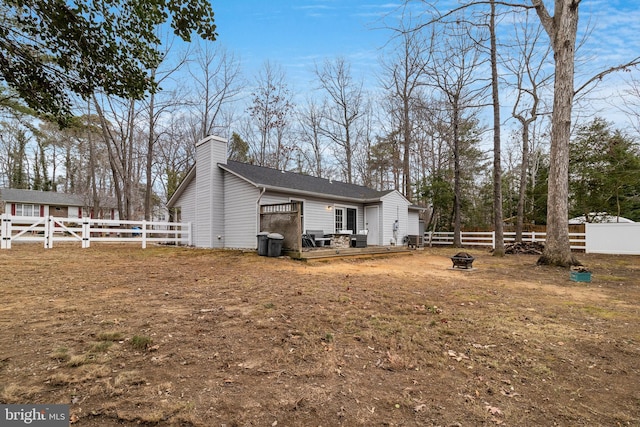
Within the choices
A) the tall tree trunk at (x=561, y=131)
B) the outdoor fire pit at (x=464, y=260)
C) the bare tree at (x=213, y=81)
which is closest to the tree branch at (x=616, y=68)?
the tall tree trunk at (x=561, y=131)

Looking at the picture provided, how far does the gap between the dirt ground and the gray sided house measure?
6.98 m

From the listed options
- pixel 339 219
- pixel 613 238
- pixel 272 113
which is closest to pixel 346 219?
pixel 339 219

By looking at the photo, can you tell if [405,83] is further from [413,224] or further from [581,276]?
[581,276]

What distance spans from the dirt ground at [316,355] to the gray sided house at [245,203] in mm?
6981

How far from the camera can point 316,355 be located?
9.52 feet

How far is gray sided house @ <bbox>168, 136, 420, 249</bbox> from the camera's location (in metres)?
12.6

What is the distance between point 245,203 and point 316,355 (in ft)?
34.0

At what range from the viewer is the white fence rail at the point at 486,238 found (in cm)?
1548

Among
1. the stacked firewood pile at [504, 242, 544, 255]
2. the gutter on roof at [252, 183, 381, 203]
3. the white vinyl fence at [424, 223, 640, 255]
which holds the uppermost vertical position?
the gutter on roof at [252, 183, 381, 203]

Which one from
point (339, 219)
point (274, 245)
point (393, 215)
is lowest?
point (274, 245)

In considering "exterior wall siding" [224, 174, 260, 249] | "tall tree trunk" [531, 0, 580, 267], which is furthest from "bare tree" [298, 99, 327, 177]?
"tall tree trunk" [531, 0, 580, 267]

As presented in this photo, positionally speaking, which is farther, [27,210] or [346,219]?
[27,210]

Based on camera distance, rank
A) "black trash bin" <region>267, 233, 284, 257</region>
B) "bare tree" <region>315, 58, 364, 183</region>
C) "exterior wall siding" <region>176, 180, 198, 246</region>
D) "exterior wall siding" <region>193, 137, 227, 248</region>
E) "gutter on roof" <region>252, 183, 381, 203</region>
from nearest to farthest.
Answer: "black trash bin" <region>267, 233, 284, 257</region> → "gutter on roof" <region>252, 183, 381, 203</region> → "exterior wall siding" <region>193, 137, 227, 248</region> → "exterior wall siding" <region>176, 180, 198, 246</region> → "bare tree" <region>315, 58, 364, 183</region>

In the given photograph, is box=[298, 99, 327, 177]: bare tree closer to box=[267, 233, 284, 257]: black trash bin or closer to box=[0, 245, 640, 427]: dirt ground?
box=[267, 233, 284, 257]: black trash bin
